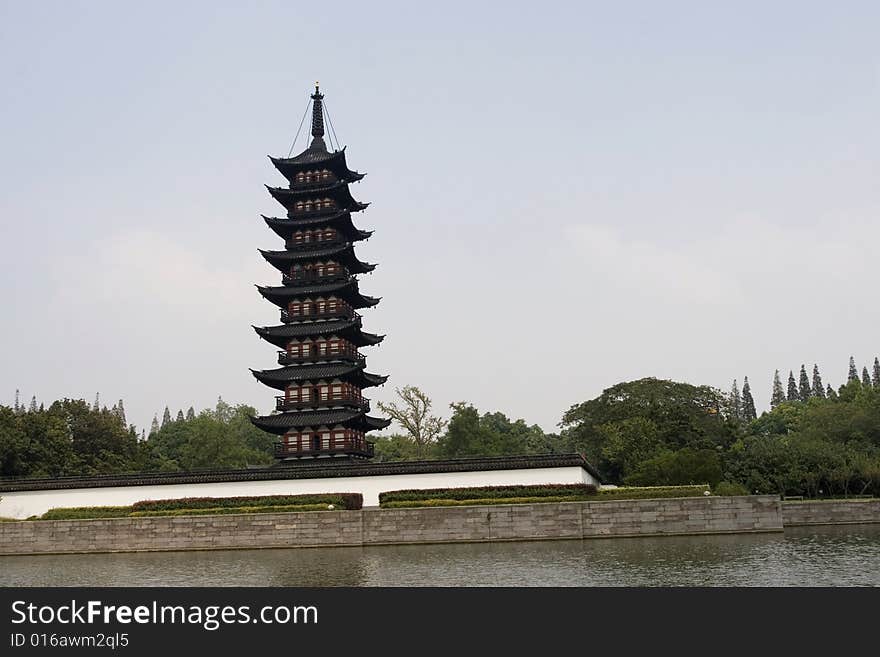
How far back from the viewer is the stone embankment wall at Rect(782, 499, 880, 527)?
3597 cm

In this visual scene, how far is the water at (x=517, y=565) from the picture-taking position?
18.2 metres

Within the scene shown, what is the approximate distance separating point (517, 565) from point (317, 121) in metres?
43.6

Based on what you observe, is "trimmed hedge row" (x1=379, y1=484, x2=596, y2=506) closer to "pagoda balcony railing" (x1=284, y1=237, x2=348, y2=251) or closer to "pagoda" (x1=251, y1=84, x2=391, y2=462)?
"pagoda" (x1=251, y1=84, x2=391, y2=462)

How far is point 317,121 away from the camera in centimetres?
5775

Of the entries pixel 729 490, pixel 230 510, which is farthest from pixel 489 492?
pixel 230 510

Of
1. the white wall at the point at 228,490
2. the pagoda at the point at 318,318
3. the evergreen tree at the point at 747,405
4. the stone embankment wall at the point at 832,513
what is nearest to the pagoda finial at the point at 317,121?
the pagoda at the point at 318,318

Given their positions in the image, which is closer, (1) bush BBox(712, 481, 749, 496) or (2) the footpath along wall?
(2) the footpath along wall

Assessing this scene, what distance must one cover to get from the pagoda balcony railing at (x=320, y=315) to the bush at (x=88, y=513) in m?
17.6

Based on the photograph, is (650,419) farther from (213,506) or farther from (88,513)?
(88,513)

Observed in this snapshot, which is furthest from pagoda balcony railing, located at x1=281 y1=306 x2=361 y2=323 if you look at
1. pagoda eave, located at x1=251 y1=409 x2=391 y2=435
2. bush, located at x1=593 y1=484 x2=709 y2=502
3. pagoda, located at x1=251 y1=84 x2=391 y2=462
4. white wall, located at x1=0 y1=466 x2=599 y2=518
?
bush, located at x1=593 y1=484 x2=709 y2=502

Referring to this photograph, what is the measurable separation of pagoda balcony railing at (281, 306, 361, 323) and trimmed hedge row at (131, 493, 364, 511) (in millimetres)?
16360

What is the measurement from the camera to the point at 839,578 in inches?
664
